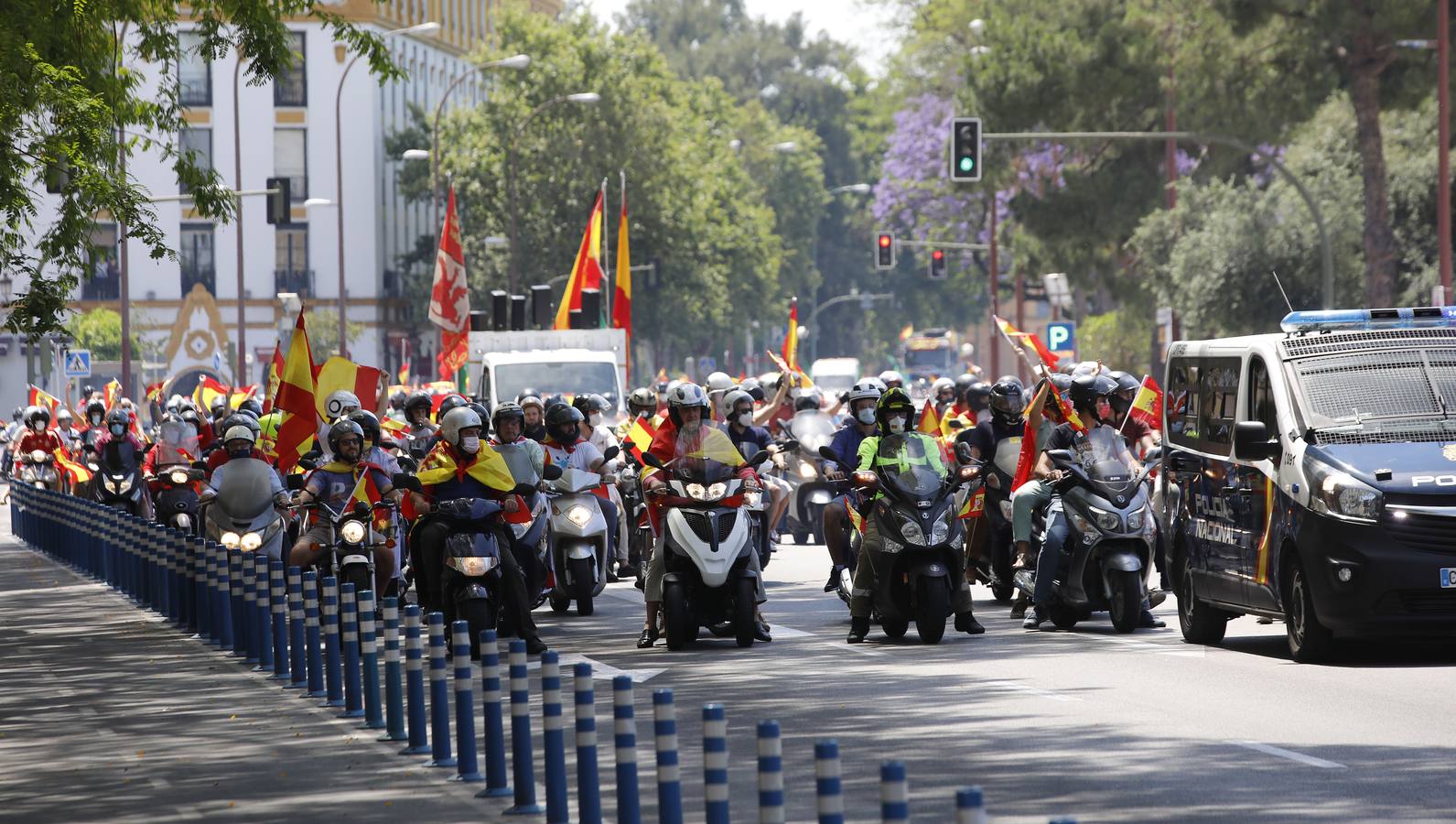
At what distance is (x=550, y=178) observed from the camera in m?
80.9

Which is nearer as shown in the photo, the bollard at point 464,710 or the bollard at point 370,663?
the bollard at point 464,710

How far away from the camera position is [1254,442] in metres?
15.7

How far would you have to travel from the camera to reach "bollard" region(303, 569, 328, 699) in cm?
1516

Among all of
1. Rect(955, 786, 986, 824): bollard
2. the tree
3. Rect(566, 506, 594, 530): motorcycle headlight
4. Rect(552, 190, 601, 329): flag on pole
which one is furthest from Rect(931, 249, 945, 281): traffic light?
Rect(955, 786, 986, 824): bollard

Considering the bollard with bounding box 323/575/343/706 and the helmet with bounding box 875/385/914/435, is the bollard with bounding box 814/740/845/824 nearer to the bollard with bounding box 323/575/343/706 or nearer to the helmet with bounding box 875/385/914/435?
the bollard with bounding box 323/575/343/706

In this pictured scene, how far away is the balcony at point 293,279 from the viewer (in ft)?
309

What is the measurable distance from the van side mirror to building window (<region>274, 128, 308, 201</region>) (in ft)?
259

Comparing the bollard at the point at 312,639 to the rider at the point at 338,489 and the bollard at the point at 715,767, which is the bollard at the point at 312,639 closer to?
the rider at the point at 338,489

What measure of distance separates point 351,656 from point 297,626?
52.6 inches

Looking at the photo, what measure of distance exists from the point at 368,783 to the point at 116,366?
6760 centimetres

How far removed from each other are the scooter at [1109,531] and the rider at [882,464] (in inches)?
30.6

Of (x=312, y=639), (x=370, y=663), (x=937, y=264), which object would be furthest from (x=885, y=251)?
(x=370, y=663)

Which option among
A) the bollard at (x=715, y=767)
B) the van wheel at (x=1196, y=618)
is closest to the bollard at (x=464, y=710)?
the bollard at (x=715, y=767)

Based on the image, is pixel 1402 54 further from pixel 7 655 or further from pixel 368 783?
pixel 368 783
